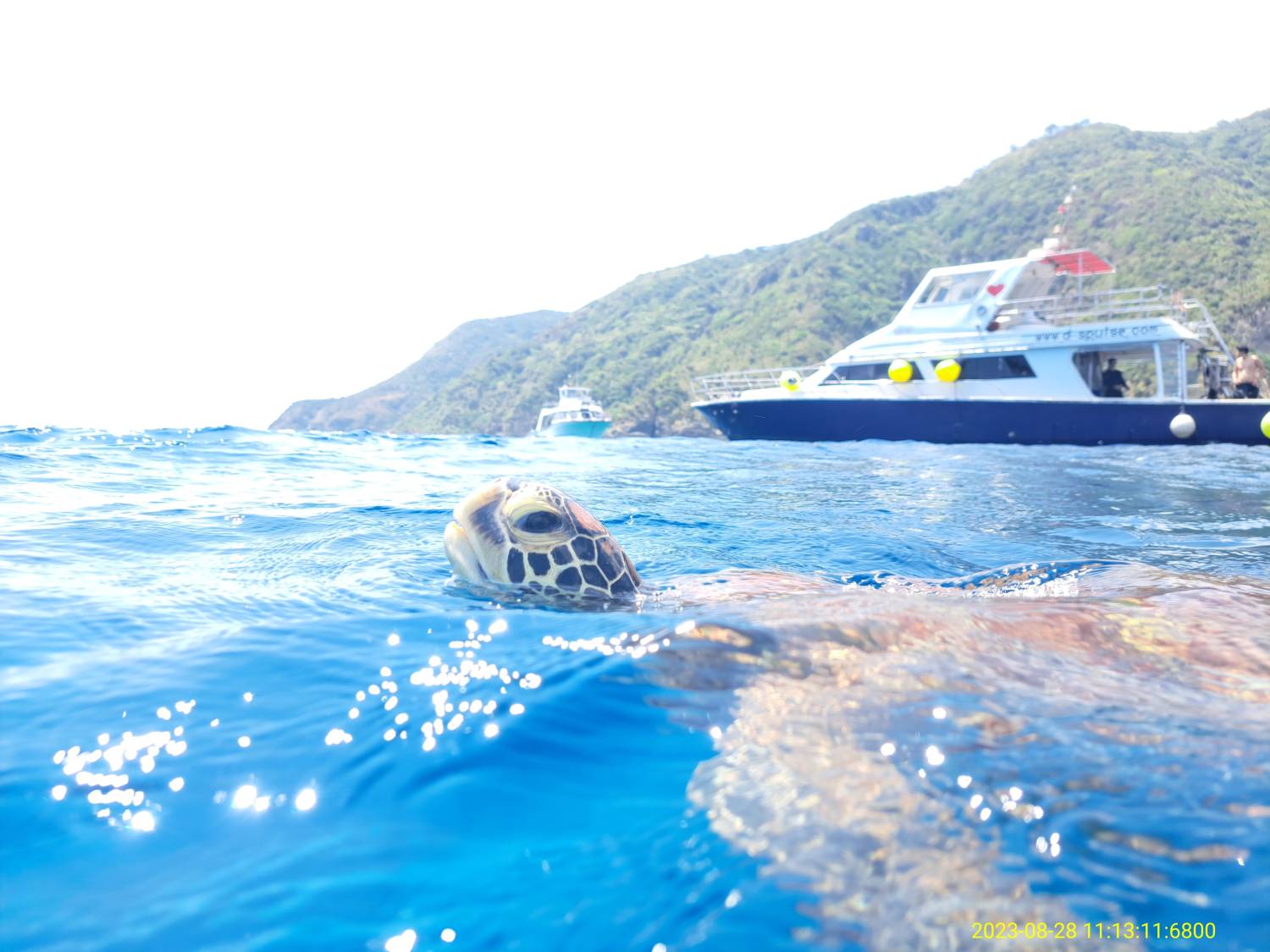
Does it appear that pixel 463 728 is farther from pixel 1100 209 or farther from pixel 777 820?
pixel 1100 209

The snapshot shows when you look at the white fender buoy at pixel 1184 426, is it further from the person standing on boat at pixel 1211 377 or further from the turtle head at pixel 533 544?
the turtle head at pixel 533 544

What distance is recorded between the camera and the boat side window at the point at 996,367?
17.9m

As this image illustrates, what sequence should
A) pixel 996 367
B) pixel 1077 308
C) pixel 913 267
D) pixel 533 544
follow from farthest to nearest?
pixel 913 267
pixel 1077 308
pixel 996 367
pixel 533 544

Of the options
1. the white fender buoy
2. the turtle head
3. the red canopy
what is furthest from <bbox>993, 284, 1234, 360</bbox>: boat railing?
the turtle head

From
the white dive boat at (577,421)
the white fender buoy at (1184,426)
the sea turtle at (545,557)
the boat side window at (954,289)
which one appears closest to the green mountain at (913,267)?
the white dive boat at (577,421)

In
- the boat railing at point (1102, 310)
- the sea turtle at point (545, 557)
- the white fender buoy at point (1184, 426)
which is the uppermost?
the boat railing at point (1102, 310)

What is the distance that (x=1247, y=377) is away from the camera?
16.3 metres

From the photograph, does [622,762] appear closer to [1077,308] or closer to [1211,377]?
[1077,308]

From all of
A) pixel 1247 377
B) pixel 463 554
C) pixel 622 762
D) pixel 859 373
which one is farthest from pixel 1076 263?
pixel 622 762

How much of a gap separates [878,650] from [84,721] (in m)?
2.40

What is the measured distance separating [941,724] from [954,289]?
19927 millimetres

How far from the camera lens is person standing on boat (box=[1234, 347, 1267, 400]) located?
16234 millimetres

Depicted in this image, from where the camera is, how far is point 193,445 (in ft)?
39.4

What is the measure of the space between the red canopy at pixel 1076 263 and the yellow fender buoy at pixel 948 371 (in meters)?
4.05
